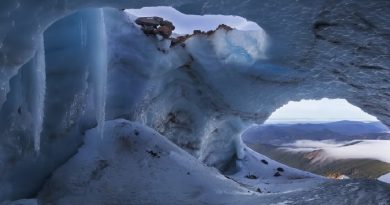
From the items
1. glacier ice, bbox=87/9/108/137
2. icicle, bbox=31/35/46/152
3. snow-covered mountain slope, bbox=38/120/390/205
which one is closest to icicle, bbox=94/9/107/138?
glacier ice, bbox=87/9/108/137

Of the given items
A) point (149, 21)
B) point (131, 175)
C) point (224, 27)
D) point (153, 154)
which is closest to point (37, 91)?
point (131, 175)

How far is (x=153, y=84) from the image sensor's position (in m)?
6.75

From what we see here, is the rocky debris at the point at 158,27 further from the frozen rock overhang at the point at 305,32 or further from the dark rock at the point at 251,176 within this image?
the dark rock at the point at 251,176

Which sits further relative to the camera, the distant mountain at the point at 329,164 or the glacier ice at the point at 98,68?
the distant mountain at the point at 329,164

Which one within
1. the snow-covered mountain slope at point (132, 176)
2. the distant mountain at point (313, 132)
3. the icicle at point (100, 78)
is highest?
the icicle at point (100, 78)

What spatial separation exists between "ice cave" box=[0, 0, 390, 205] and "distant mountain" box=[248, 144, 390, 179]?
9.93 meters

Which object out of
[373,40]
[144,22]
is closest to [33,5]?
[373,40]

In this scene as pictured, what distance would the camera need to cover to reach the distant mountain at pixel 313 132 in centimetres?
2725

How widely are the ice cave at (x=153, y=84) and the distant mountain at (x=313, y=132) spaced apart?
2029cm

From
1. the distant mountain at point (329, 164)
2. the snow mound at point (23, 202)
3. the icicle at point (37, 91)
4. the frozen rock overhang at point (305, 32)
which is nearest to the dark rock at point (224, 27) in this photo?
the frozen rock overhang at point (305, 32)

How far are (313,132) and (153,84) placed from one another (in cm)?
2400

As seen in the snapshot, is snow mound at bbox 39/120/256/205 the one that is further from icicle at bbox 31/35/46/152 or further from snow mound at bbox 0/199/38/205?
icicle at bbox 31/35/46/152

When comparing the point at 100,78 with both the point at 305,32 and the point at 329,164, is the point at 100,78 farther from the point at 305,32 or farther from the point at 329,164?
the point at 329,164

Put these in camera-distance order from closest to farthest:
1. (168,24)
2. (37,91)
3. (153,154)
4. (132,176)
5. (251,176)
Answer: (37,91) < (132,176) < (153,154) < (168,24) < (251,176)
